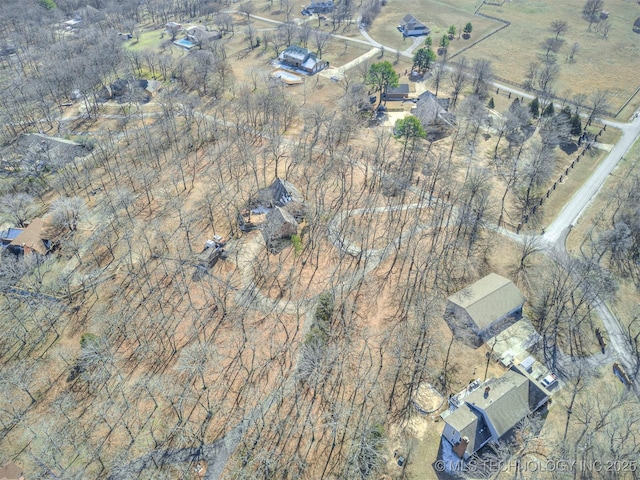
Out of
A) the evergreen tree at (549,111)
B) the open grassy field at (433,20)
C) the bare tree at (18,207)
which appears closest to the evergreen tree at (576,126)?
the evergreen tree at (549,111)

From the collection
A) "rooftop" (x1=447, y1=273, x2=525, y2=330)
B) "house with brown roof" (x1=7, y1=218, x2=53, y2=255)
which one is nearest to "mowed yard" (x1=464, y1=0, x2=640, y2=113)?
"rooftop" (x1=447, y1=273, x2=525, y2=330)

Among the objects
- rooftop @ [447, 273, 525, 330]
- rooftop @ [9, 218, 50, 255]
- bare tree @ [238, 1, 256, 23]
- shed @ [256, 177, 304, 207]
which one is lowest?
rooftop @ [9, 218, 50, 255]

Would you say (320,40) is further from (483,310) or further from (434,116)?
(483,310)

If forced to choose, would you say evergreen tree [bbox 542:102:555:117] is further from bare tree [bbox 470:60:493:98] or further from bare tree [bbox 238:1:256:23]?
bare tree [bbox 238:1:256:23]

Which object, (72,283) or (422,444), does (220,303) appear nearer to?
(72,283)

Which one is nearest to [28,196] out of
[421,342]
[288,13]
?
[421,342]

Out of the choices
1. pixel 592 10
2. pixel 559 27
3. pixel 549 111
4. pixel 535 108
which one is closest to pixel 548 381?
pixel 549 111
